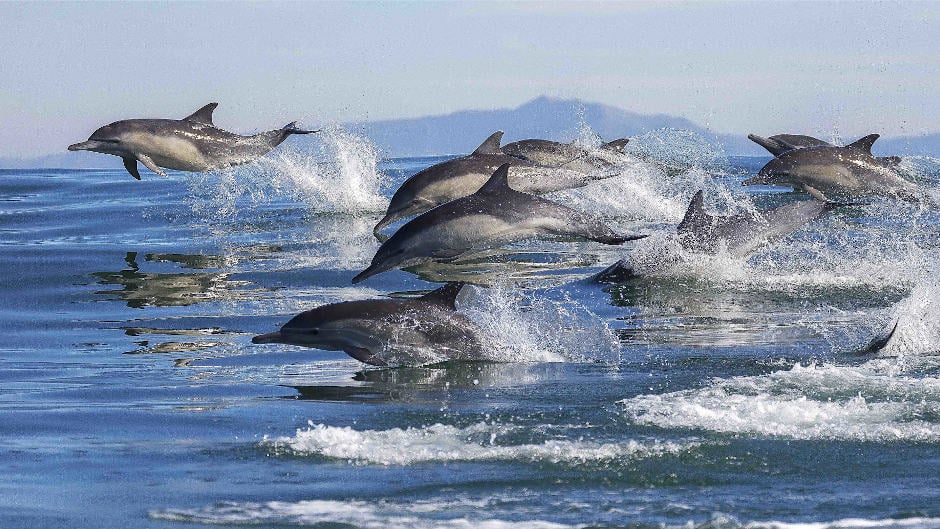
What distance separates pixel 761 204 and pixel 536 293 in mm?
12729

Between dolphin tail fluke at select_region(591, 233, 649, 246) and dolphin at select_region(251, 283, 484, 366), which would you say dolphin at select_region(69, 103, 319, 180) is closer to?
dolphin tail fluke at select_region(591, 233, 649, 246)

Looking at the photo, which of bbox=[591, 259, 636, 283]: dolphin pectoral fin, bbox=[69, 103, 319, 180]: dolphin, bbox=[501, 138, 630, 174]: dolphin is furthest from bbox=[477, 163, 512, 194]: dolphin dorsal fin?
bbox=[69, 103, 319, 180]: dolphin

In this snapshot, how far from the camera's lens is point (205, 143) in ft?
61.2

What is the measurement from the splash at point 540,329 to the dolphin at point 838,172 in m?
7.35

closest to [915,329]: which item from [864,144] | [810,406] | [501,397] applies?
[810,406]

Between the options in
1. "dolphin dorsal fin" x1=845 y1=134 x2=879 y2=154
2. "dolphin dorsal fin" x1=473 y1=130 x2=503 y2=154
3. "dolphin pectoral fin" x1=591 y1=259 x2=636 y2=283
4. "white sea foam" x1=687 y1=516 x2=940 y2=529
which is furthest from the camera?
"dolphin dorsal fin" x1=845 y1=134 x2=879 y2=154

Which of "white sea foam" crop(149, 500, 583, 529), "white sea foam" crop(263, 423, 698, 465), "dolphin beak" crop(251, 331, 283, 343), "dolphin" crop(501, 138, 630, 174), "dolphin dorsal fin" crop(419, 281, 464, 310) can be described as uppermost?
"dolphin" crop(501, 138, 630, 174)

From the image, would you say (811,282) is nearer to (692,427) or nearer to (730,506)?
(692,427)

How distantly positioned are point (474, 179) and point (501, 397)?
24.0 ft

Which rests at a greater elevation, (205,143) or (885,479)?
(205,143)

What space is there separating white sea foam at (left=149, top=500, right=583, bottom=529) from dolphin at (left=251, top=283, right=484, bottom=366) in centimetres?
334

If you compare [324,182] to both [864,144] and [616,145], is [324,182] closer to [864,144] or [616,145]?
[616,145]

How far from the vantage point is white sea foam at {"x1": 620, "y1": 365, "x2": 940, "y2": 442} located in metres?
7.30

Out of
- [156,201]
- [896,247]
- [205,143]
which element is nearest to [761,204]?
[896,247]
